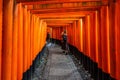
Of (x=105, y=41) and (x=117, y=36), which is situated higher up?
(x=117, y=36)

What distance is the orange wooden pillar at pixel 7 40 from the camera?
16.4ft

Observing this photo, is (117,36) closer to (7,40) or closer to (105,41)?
(105,41)

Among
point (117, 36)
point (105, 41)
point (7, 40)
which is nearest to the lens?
point (7, 40)

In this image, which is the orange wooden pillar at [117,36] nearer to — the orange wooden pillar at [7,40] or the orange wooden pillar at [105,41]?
the orange wooden pillar at [105,41]

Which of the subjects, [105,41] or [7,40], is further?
[105,41]

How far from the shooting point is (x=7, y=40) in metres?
5.06

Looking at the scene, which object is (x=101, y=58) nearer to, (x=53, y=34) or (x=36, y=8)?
(x=36, y=8)

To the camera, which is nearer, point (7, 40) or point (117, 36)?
point (7, 40)

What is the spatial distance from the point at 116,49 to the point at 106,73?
5.84 ft

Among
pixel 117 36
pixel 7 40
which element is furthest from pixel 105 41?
pixel 7 40

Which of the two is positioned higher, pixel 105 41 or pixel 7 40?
pixel 7 40

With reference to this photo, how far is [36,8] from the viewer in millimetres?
8500

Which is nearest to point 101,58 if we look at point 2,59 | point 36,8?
point 36,8

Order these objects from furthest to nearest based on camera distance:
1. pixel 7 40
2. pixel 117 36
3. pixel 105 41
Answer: pixel 105 41 → pixel 117 36 → pixel 7 40
